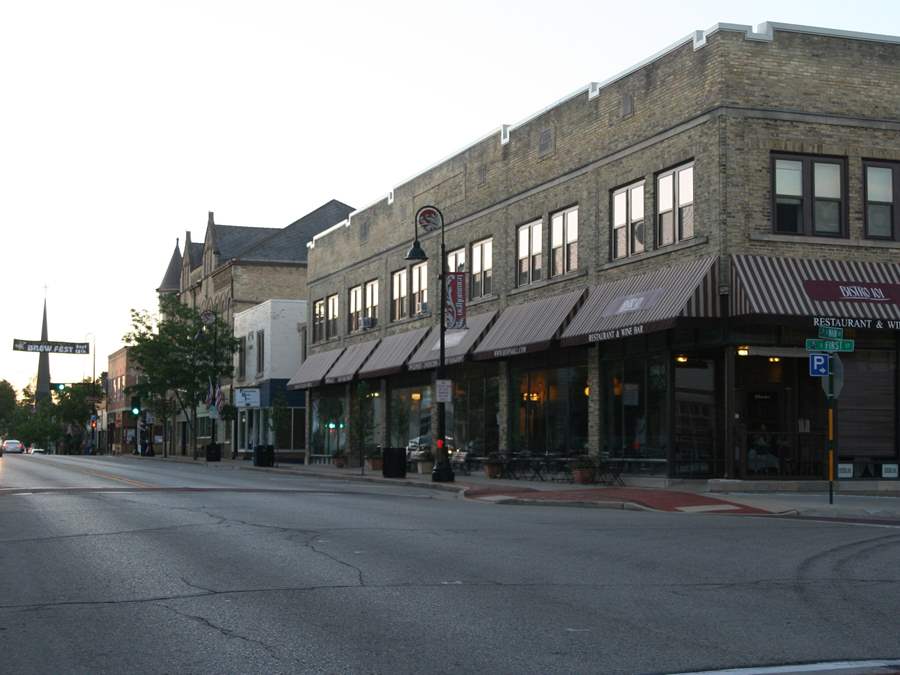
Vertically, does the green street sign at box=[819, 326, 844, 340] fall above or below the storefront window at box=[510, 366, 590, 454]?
above

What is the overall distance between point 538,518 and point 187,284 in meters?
70.8

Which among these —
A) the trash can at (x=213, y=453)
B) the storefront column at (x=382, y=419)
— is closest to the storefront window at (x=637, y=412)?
the storefront column at (x=382, y=419)

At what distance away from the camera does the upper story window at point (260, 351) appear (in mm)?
65000

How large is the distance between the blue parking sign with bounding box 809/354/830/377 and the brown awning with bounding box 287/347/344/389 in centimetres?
3082

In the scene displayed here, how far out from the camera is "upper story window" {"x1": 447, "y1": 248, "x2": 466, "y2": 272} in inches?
1581

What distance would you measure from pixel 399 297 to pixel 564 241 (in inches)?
524

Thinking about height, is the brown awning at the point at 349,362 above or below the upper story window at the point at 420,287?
below

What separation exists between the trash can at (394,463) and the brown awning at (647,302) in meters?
8.00

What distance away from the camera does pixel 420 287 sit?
44.1 metres

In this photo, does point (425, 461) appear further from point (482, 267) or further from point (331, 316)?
point (331, 316)

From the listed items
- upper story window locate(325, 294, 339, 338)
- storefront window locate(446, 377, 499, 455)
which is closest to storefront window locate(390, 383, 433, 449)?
storefront window locate(446, 377, 499, 455)

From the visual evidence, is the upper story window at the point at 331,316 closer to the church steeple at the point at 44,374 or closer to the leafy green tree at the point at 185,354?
the leafy green tree at the point at 185,354

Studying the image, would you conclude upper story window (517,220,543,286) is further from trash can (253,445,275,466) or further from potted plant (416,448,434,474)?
trash can (253,445,275,466)

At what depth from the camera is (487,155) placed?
38500 mm
